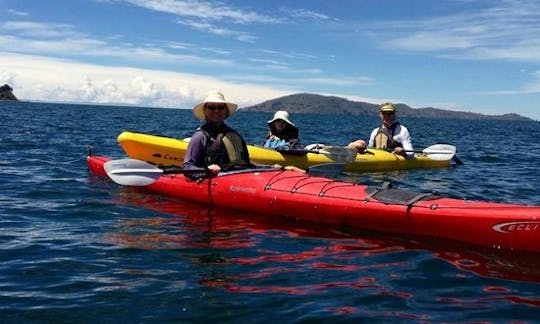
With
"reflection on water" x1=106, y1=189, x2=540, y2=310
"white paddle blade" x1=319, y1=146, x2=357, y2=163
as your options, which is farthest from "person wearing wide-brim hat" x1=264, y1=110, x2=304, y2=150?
"reflection on water" x1=106, y1=189, x2=540, y2=310

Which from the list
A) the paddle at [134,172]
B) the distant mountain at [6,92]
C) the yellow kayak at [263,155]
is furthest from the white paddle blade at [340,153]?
the distant mountain at [6,92]

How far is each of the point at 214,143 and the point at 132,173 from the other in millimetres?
1217

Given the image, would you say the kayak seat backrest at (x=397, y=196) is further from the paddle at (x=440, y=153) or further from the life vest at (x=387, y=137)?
the paddle at (x=440, y=153)

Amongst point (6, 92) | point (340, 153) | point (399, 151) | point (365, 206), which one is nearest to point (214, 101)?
point (365, 206)

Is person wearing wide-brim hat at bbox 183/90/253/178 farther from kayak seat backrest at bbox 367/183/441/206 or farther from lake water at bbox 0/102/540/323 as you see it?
kayak seat backrest at bbox 367/183/441/206

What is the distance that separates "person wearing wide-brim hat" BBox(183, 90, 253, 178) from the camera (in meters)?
7.91

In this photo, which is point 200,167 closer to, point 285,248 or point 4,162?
point 285,248

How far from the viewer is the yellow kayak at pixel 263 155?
10570 mm

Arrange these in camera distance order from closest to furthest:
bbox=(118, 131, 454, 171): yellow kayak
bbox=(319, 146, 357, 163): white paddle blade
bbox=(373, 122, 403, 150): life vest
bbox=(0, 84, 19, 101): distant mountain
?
bbox=(118, 131, 454, 171): yellow kayak, bbox=(319, 146, 357, 163): white paddle blade, bbox=(373, 122, 403, 150): life vest, bbox=(0, 84, 19, 101): distant mountain

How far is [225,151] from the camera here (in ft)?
26.6

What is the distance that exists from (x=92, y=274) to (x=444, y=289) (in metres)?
3.02

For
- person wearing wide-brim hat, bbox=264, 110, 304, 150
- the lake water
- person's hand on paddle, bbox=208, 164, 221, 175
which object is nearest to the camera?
the lake water

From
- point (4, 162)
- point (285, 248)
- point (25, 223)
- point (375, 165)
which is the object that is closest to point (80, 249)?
point (25, 223)

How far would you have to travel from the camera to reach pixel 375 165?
42.7ft
